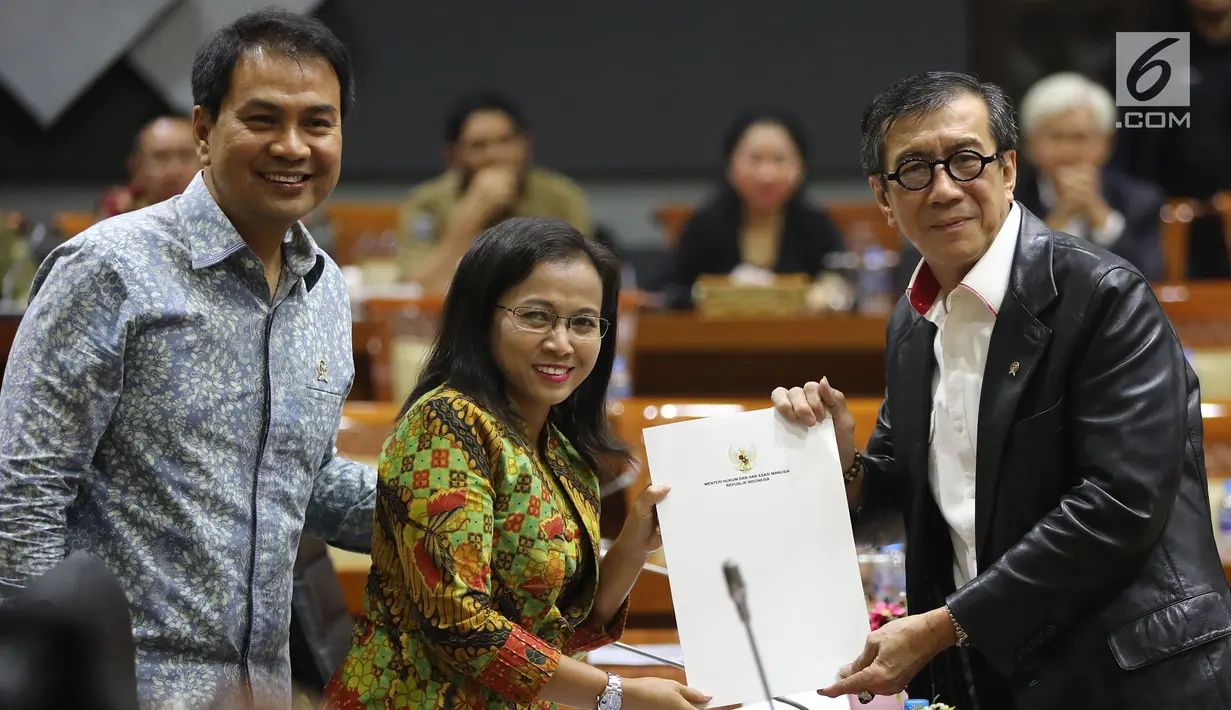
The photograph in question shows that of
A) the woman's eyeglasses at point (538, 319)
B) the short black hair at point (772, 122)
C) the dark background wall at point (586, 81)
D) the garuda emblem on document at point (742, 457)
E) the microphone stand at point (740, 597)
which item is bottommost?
the microphone stand at point (740, 597)

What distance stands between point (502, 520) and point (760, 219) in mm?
3860

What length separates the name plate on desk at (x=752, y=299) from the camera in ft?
14.1

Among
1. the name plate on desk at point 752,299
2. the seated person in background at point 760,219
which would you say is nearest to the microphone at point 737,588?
the name plate on desk at point 752,299

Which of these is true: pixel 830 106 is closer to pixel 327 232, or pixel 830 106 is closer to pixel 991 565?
pixel 327 232

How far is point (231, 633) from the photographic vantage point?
1848 millimetres

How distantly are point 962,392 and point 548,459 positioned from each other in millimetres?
635

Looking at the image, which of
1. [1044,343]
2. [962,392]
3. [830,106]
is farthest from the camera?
[830,106]

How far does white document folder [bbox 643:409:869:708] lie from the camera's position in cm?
188

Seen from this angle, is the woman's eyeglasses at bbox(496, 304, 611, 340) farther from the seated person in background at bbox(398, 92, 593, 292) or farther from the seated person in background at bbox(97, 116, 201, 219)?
the seated person in background at bbox(398, 92, 593, 292)

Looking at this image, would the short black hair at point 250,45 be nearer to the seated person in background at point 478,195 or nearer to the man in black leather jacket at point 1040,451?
the man in black leather jacket at point 1040,451

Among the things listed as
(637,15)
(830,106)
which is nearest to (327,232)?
(637,15)

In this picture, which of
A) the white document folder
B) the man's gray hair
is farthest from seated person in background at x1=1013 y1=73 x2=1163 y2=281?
the white document folder

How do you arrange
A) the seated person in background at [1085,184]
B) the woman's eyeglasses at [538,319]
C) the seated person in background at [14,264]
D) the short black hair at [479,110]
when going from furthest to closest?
the short black hair at [479,110] → the seated person in background at [1085,184] → the seated person in background at [14,264] → the woman's eyeglasses at [538,319]

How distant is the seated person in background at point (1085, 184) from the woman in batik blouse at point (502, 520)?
3275mm
